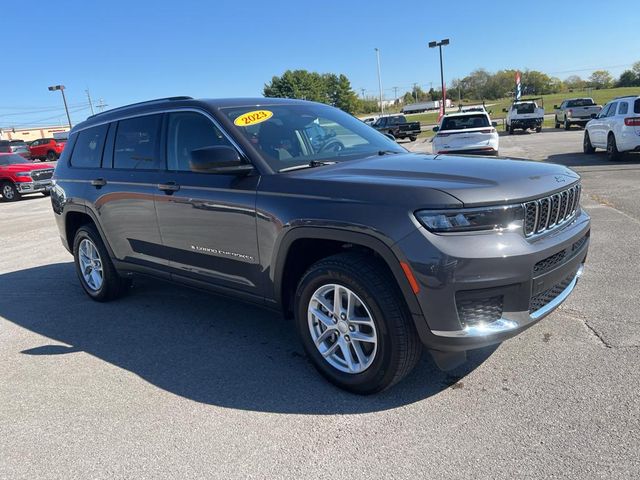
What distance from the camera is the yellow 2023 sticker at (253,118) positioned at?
3799mm

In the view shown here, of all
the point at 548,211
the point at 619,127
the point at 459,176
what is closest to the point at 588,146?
the point at 619,127

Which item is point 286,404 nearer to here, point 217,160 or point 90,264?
point 217,160

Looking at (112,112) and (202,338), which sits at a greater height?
(112,112)

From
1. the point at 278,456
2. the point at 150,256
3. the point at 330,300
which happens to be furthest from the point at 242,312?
the point at 278,456

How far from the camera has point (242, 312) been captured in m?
4.83

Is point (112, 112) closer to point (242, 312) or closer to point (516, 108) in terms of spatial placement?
point (242, 312)

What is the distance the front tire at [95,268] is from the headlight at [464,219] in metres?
3.63

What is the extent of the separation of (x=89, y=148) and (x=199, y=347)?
257 cm

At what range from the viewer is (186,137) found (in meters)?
4.12

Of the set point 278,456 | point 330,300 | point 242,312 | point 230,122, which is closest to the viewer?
point 278,456

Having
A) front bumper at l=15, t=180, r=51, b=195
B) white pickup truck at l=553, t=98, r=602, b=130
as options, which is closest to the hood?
front bumper at l=15, t=180, r=51, b=195

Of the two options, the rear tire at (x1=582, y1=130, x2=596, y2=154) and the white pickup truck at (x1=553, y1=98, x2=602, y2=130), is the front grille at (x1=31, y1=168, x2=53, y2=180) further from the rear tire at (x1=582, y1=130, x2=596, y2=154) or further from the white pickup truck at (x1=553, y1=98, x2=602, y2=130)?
→ the white pickup truck at (x1=553, y1=98, x2=602, y2=130)

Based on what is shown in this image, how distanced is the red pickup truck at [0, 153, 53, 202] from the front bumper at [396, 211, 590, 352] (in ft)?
60.4

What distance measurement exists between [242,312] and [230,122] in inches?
73.6
